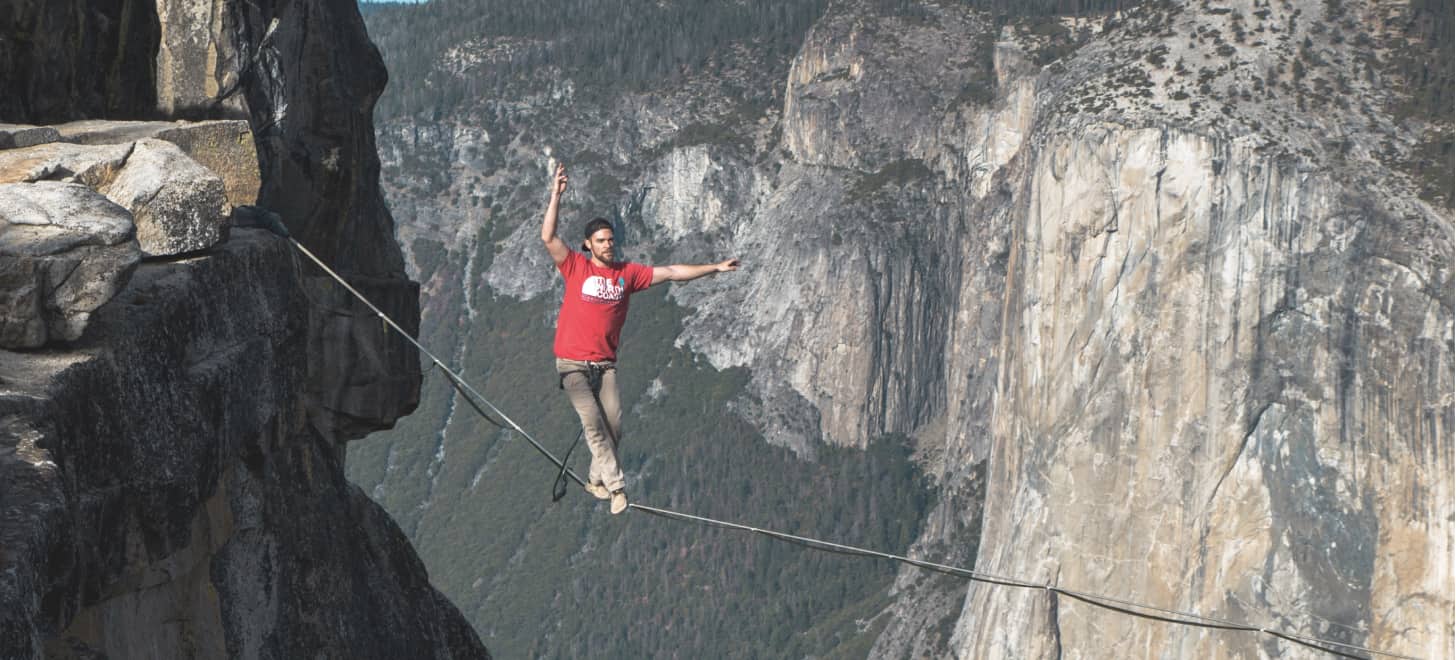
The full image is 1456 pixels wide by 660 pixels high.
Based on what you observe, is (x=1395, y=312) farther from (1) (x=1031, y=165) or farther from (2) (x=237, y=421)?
(2) (x=237, y=421)

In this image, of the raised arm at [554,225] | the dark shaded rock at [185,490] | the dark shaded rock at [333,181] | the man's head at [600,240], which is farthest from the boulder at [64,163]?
the dark shaded rock at [333,181]

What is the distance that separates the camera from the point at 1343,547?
91500mm

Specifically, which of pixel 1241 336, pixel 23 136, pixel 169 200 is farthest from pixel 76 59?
pixel 1241 336

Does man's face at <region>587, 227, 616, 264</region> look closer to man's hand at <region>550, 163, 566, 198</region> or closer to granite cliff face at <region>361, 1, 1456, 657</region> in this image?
man's hand at <region>550, 163, 566, 198</region>

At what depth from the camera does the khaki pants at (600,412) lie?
1853cm

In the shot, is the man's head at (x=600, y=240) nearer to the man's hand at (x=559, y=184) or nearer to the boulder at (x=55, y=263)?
the man's hand at (x=559, y=184)

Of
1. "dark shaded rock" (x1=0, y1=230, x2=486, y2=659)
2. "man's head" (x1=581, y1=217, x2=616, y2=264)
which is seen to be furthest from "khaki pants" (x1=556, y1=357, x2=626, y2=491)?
"dark shaded rock" (x1=0, y1=230, x2=486, y2=659)

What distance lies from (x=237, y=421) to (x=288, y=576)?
231cm

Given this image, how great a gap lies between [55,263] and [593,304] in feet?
23.8

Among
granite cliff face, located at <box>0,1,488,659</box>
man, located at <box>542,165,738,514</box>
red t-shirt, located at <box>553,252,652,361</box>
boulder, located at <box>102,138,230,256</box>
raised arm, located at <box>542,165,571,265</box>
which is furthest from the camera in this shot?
red t-shirt, located at <box>553,252,652,361</box>

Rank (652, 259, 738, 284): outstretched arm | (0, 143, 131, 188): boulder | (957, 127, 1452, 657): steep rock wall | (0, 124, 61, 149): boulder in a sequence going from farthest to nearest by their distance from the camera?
(957, 127, 1452, 657): steep rock wall, (652, 259, 738, 284): outstretched arm, (0, 124, 61, 149): boulder, (0, 143, 131, 188): boulder

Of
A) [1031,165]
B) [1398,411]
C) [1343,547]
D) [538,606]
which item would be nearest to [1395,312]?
[1398,411]

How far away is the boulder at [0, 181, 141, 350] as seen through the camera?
11555mm

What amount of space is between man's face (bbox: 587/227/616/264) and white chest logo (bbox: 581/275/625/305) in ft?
0.73
